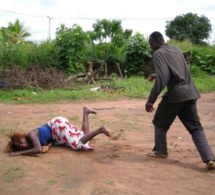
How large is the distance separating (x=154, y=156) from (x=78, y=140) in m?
1.10

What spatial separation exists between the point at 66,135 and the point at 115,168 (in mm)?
1118

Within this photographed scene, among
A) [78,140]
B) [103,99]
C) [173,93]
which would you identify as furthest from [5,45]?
[173,93]

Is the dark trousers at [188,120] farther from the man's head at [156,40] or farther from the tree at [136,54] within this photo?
the tree at [136,54]

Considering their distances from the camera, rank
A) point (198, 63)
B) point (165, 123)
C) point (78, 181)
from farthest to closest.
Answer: point (198, 63)
point (165, 123)
point (78, 181)

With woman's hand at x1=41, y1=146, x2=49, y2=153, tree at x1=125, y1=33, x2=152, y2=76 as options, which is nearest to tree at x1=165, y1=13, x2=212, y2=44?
tree at x1=125, y1=33, x2=152, y2=76

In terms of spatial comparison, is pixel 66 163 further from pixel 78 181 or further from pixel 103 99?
pixel 103 99

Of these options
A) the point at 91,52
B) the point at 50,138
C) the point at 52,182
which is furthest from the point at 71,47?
the point at 52,182

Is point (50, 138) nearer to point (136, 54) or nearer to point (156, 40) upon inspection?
point (156, 40)

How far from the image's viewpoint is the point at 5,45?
602 inches

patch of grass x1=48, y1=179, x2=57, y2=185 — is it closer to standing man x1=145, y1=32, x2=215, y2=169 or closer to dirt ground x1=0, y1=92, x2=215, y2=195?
dirt ground x1=0, y1=92, x2=215, y2=195

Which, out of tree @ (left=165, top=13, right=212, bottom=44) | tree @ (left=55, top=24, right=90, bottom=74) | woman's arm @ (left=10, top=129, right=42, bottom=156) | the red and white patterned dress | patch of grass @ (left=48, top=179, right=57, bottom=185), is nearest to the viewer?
patch of grass @ (left=48, top=179, right=57, bottom=185)

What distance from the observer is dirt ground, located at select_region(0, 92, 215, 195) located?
3.33 meters

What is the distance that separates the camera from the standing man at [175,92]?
3.87 metres

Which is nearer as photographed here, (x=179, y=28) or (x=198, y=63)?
(x=198, y=63)
